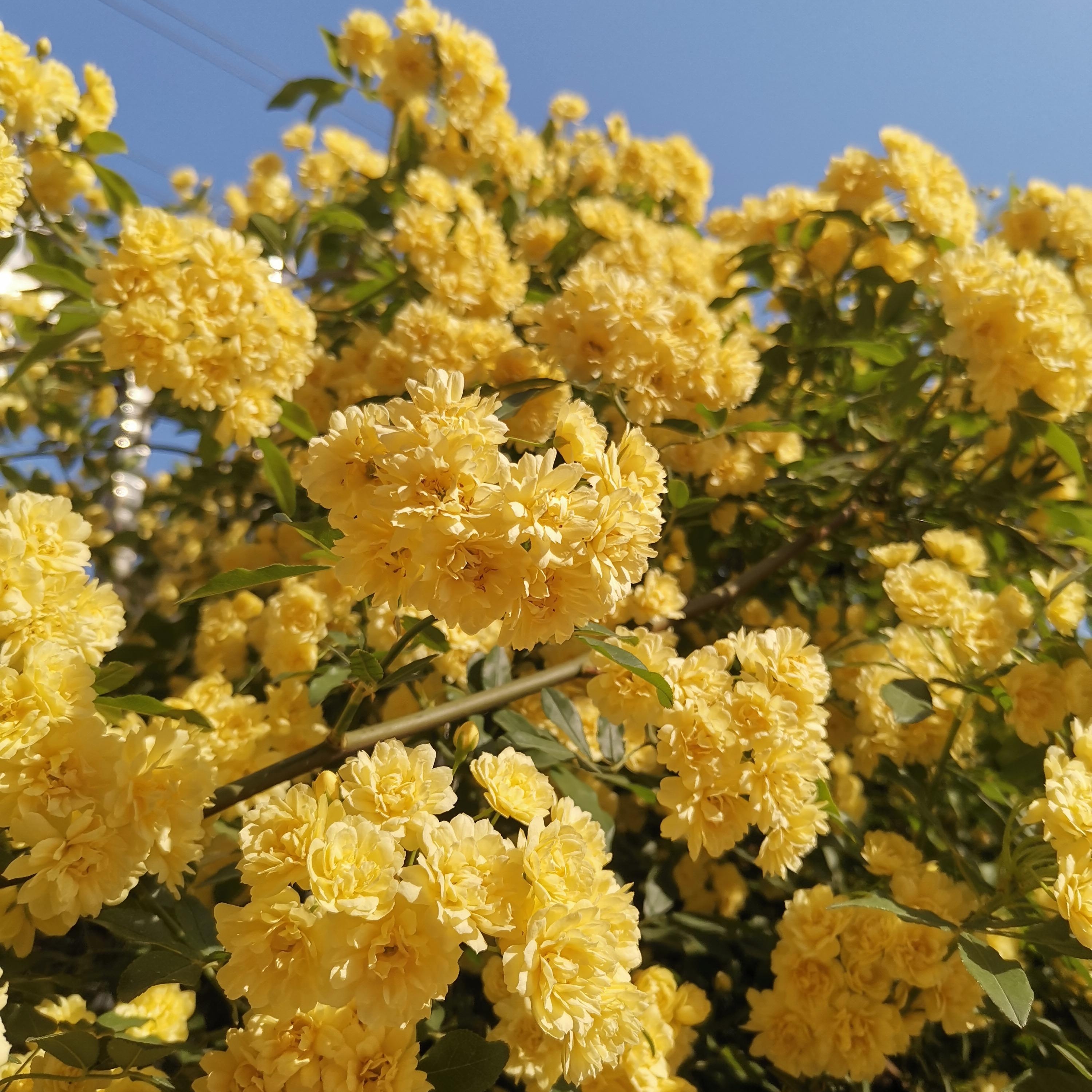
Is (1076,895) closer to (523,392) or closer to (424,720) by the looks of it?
(424,720)

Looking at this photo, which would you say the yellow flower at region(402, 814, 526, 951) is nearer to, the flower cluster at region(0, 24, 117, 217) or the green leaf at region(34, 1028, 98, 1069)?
the green leaf at region(34, 1028, 98, 1069)

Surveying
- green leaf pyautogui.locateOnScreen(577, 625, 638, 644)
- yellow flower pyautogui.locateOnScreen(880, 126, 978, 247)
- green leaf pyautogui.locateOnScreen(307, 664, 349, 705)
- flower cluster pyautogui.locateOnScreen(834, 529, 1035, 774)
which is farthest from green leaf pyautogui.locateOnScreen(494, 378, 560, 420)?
yellow flower pyautogui.locateOnScreen(880, 126, 978, 247)

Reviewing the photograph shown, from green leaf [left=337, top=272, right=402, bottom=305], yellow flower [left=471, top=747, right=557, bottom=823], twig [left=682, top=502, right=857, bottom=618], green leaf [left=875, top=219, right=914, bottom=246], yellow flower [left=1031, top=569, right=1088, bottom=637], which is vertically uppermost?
green leaf [left=337, top=272, right=402, bottom=305]

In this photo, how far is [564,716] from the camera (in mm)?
1104

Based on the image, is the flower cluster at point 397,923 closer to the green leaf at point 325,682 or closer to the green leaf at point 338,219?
the green leaf at point 325,682

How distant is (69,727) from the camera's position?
0.72m

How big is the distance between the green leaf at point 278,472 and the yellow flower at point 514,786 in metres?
0.62

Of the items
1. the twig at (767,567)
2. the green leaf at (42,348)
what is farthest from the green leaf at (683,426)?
the green leaf at (42,348)

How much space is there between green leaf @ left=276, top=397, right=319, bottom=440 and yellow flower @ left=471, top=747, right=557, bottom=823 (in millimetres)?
695

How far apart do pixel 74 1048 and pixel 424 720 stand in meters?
0.46

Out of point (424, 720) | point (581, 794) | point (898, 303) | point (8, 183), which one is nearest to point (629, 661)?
point (424, 720)

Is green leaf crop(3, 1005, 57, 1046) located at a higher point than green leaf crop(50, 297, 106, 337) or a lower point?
lower

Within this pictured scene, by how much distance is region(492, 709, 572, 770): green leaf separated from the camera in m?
1.03

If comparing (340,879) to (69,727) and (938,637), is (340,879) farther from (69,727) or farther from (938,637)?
(938,637)
